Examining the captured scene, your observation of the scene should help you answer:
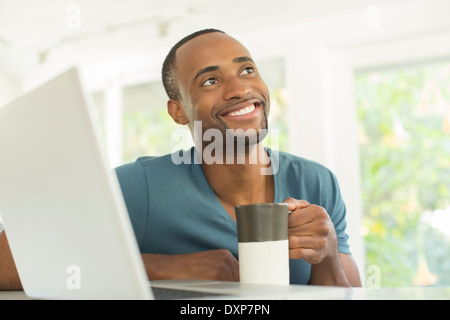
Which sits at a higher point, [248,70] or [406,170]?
[248,70]

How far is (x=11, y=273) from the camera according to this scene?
88 cm

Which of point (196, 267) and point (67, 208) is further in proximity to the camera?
point (196, 267)

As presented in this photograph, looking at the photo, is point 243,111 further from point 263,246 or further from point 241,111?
point 263,246

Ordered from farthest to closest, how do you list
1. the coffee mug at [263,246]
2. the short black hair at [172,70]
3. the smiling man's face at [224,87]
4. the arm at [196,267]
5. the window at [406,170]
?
the window at [406,170]
the short black hair at [172,70]
the smiling man's face at [224,87]
the arm at [196,267]
the coffee mug at [263,246]

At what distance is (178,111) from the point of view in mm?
1612

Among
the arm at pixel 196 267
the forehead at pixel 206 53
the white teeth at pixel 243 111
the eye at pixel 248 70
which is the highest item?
the forehead at pixel 206 53

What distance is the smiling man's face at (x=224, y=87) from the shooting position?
1.37 metres

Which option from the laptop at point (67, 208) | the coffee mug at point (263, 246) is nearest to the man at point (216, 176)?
the coffee mug at point (263, 246)

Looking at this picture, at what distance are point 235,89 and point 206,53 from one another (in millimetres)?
139

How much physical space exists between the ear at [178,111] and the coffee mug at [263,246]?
2.78 ft

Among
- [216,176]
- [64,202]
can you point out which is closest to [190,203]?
[216,176]

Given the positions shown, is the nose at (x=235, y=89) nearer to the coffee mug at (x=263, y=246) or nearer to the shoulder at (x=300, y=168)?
the shoulder at (x=300, y=168)

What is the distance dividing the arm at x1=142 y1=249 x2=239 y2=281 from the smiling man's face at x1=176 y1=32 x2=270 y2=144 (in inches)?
15.6

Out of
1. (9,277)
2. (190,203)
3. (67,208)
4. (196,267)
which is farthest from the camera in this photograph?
(190,203)
